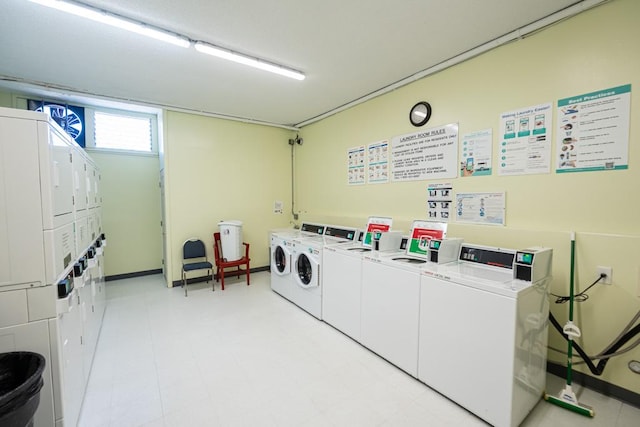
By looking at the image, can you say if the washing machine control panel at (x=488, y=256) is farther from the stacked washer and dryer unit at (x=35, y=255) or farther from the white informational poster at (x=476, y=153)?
the stacked washer and dryer unit at (x=35, y=255)

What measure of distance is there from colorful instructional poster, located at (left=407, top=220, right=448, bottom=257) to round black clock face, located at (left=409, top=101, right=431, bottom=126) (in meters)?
1.25

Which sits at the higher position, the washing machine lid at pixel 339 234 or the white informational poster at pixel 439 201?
the white informational poster at pixel 439 201

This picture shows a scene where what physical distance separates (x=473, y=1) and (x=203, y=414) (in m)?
3.53

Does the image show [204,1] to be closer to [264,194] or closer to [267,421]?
[267,421]

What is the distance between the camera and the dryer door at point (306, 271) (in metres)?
3.39

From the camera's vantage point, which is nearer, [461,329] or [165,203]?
[461,329]

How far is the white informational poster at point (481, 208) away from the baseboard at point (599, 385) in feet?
4.20

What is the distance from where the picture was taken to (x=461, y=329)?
1926mm

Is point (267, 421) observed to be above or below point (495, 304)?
below

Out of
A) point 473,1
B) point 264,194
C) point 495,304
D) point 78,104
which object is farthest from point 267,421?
point 78,104

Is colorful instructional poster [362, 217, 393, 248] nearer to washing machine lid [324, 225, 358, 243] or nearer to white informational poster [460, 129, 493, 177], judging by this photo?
washing machine lid [324, 225, 358, 243]

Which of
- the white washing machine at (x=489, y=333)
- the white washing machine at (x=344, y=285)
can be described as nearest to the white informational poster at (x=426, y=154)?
the white washing machine at (x=344, y=285)

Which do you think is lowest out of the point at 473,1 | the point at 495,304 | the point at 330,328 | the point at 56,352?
the point at 330,328

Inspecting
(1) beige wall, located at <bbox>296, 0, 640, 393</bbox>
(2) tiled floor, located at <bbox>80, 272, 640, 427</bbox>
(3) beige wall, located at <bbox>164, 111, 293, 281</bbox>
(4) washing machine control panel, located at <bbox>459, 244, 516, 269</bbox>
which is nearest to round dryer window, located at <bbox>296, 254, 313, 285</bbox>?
(2) tiled floor, located at <bbox>80, 272, 640, 427</bbox>
